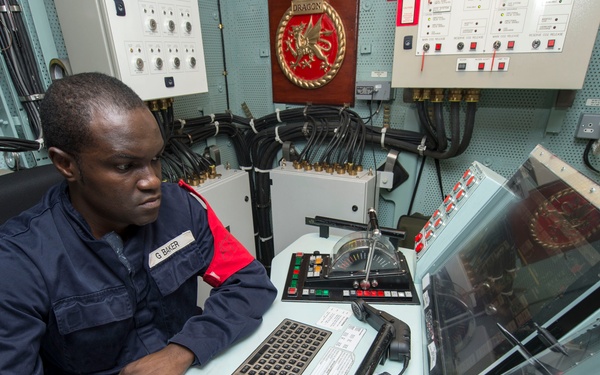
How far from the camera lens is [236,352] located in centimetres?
81

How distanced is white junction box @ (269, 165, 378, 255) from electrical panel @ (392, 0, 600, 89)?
0.59 metres

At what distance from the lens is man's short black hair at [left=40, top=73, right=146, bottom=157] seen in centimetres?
72

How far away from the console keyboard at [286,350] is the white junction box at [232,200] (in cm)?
97

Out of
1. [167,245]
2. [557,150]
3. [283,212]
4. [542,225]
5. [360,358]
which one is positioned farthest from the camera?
[283,212]

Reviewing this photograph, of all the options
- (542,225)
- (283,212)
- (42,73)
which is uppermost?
Result: (42,73)

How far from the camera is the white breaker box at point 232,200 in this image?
1850 millimetres

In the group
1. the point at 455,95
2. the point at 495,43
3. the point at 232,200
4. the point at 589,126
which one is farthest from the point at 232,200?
the point at 589,126

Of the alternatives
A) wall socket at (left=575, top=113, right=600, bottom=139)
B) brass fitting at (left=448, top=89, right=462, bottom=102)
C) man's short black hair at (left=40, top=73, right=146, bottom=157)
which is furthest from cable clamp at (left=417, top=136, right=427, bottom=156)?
man's short black hair at (left=40, top=73, right=146, bottom=157)

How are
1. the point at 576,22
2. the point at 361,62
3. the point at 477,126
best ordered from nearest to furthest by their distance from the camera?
1. the point at 576,22
2. the point at 477,126
3. the point at 361,62

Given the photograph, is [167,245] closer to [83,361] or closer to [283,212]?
[83,361]

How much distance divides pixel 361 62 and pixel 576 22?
97cm

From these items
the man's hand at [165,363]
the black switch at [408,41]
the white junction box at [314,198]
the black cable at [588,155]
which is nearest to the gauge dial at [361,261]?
the man's hand at [165,363]

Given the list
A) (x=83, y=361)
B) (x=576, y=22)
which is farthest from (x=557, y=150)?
(x=83, y=361)

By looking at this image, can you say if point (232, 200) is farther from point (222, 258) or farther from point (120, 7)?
point (120, 7)
